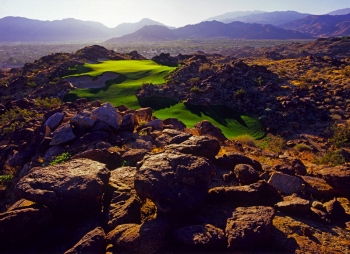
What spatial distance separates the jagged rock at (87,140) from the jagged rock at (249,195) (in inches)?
144

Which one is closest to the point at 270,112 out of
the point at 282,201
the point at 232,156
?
the point at 232,156

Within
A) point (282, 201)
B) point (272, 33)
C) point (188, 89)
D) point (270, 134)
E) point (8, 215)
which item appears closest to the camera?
point (8, 215)

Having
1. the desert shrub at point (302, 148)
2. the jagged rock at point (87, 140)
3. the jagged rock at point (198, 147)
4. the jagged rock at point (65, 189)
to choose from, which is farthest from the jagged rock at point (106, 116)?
the desert shrub at point (302, 148)

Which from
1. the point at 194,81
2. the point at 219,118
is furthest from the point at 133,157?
the point at 194,81

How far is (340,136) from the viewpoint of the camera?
1295cm

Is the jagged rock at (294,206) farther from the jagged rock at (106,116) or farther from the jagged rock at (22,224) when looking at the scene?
the jagged rock at (106,116)

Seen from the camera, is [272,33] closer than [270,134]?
No

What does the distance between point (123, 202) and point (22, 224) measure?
1.49 meters

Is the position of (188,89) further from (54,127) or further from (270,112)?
(54,127)

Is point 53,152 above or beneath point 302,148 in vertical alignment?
above

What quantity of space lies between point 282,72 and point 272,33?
18140 cm

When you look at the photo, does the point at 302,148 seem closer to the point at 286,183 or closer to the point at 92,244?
the point at 286,183

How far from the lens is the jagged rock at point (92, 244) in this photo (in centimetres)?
379

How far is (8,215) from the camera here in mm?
4184
